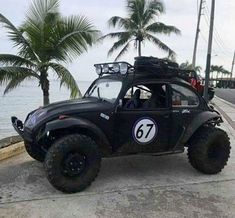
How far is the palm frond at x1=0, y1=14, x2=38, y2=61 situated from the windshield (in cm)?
364

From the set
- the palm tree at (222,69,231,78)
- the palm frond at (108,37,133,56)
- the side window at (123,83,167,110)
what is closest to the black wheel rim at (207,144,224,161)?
the side window at (123,83,167,110)

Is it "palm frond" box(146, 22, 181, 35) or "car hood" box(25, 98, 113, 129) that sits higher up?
"palm frond" box(146, 22, 181, 35)

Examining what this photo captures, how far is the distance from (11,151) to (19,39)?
357cm

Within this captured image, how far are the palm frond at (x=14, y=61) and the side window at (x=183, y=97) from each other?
483cm

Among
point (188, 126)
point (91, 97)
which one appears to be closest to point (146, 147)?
point (188, 126)

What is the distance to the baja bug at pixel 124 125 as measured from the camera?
5891mm

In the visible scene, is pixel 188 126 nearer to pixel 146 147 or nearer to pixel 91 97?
pixel 146 147

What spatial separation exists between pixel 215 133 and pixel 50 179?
292 centimetres

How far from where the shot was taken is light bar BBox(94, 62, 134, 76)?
6638 mm

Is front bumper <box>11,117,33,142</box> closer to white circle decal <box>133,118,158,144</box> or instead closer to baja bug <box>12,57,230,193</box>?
baja bug <box>12,57,230,193</box>

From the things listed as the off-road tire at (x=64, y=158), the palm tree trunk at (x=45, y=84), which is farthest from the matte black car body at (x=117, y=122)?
the palm tree trunk at (x=45, y=84)

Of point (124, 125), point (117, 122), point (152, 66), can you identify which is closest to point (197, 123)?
point (152, 66)

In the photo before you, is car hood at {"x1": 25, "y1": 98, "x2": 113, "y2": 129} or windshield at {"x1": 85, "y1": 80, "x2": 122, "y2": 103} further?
windshield at {"x1": 85, "y1": 80, "x2": 122, "y2": 103}

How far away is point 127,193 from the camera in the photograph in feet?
19.6
